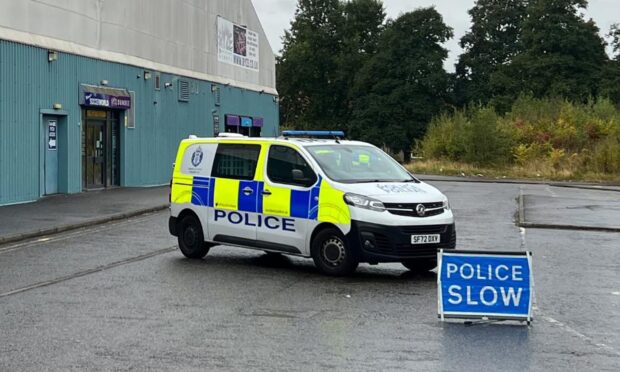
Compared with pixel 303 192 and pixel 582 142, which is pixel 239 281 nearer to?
pixel 303 192

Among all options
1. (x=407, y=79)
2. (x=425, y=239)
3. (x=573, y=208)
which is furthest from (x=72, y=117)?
(x=407, y=79)

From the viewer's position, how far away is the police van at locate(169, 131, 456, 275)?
34.3 feet

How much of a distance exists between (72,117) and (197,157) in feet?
45.2

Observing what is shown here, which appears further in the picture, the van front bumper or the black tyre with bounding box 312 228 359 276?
the black tyre with bounding box 312 228 359 276

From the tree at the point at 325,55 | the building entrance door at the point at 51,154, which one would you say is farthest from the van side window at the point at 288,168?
the tree at the point at 325,55

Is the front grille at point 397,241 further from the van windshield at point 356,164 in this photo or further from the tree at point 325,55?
the tree at point 325,55

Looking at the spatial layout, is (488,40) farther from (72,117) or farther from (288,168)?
(288,168)

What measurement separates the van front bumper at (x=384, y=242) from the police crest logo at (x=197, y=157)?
3.23m

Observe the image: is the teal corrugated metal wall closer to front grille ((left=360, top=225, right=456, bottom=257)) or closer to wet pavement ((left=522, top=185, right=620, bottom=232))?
wet pavement ((left=522, top=185, right=620, bottom=232))

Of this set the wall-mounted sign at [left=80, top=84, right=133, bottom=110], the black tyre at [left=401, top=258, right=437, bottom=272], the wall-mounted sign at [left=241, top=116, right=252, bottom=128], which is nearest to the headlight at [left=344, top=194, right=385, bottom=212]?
the black tyre at [left=401, top=258, right=437, bottom=272]

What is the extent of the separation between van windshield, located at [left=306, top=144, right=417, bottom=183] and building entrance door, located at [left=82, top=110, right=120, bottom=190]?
1653cm

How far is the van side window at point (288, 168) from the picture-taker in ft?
36.6

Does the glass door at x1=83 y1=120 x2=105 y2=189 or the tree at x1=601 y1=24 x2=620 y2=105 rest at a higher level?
the tree at x1=601 y1=24 x2=620 y2=105

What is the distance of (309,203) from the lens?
10977mm
